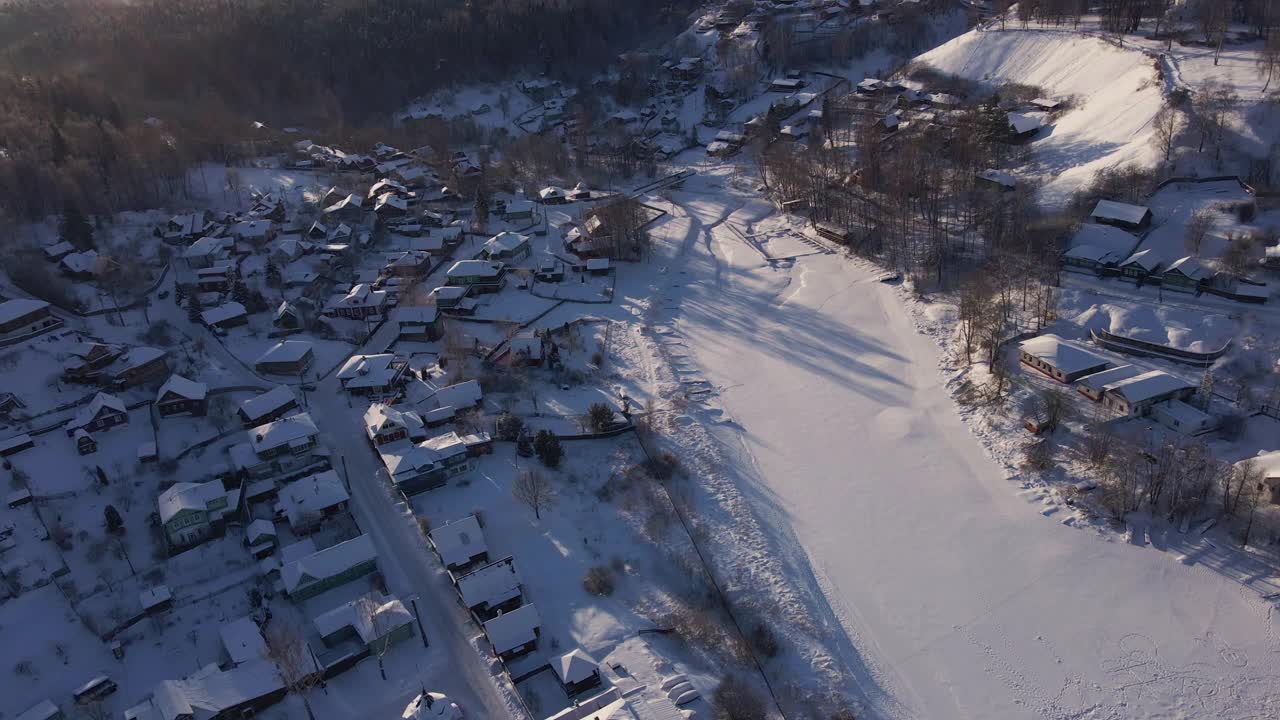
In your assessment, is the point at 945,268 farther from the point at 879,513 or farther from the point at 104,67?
the point at 104,67

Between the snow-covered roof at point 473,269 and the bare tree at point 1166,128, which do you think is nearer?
the bare tree at point 1166,128

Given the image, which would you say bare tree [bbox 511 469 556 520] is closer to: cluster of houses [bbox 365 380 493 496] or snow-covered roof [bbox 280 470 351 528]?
cluster of houses [bbox 365 380 493 496]

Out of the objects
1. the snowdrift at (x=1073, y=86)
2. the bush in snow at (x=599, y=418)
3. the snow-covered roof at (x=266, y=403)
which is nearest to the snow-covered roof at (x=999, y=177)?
the snowdrift at (x=1073, y=86)

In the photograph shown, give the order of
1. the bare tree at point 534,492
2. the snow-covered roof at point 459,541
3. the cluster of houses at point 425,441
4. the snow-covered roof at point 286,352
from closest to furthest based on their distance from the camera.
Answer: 1. the snow-covered roof at point 459,541
2. the bare tree at point 534,492
3. the cluster of houses at point 425,441
4. the snow-covered roof at point 286,352

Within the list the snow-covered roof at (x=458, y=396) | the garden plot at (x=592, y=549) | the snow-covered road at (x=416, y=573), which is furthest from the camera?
the snow-covered roof at (x=458, y=396)

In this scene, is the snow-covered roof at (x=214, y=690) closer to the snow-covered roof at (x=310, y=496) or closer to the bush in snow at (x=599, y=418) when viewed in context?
the snow-covered roof at (x=310, y=496)

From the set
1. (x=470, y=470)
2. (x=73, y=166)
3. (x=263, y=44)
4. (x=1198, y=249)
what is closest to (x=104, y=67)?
(x=263, y=44)

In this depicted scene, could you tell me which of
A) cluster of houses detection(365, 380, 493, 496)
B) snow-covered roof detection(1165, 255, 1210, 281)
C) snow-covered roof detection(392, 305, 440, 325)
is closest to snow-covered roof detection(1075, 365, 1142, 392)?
snow-covered roof detection(1165, 255, 1210, 281)

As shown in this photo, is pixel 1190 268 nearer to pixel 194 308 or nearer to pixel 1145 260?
pixel 1145 260
